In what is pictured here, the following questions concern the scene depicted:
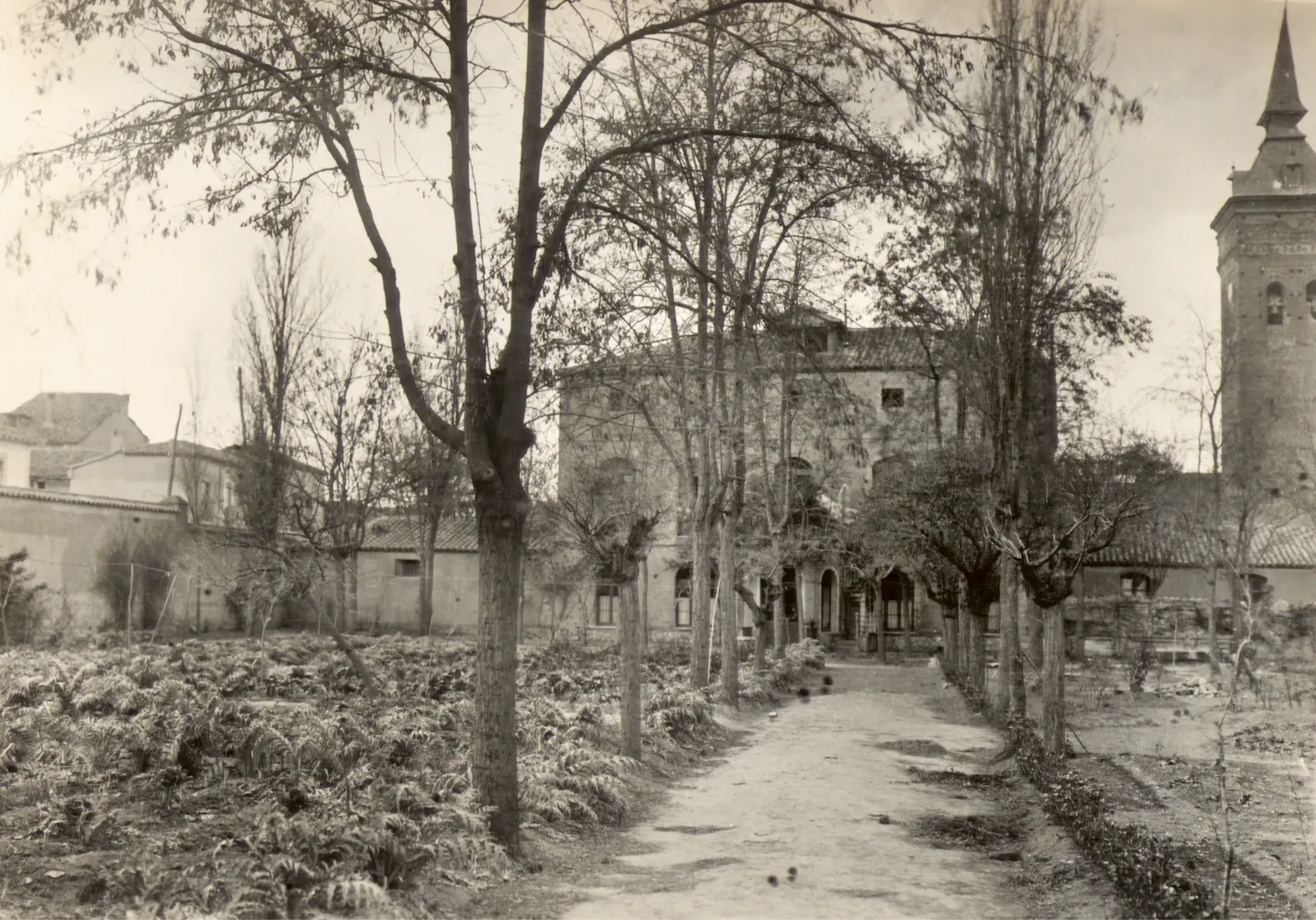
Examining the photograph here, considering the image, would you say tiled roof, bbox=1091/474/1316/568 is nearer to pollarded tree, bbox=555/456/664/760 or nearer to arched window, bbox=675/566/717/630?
arched window, bbox=675/566/717/630

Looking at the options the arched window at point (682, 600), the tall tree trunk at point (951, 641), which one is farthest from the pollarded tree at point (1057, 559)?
the arched window at point (682, 600)

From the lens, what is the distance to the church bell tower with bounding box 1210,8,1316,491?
9391 millimetres

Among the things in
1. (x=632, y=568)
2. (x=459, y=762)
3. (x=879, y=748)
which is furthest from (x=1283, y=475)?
(x=459, y=762)

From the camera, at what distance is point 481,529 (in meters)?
7.60

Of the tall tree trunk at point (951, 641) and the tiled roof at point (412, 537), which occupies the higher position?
the tiled roof at point (412, 537)

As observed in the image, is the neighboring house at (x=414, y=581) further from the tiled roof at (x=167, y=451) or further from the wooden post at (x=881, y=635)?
the wooden post at (x=881, y=635)

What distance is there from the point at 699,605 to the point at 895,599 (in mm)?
23733

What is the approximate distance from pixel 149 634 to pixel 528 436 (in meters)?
23.0

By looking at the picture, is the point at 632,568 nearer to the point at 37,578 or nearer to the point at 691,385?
the point at 691,385

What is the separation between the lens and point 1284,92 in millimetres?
7949

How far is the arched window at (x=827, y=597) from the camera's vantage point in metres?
39.8

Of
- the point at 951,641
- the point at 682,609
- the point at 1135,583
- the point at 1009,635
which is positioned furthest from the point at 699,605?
the point at 1135,583

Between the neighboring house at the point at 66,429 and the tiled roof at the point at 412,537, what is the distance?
10391 mm

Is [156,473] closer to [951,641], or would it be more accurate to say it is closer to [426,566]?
[426,566]
